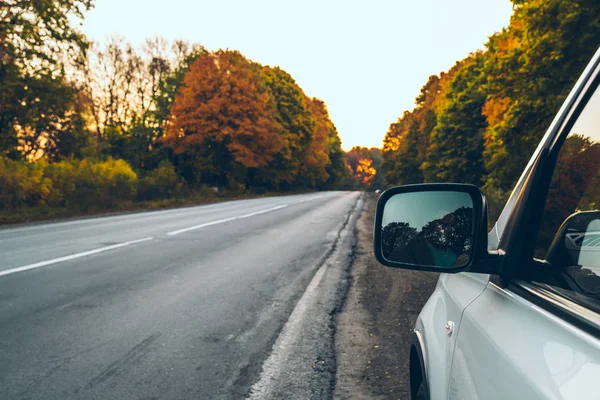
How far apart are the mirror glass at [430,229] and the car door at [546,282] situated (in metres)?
0.14

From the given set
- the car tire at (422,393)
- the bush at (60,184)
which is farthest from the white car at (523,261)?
the bush at (60,184)

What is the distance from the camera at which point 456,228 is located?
63.9 inches

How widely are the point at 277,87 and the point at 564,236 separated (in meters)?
62.3

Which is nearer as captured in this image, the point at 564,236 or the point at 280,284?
the point at 564,236

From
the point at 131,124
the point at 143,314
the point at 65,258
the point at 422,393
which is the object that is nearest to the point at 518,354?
the point at 422,393

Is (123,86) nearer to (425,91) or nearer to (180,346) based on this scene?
(425,91)

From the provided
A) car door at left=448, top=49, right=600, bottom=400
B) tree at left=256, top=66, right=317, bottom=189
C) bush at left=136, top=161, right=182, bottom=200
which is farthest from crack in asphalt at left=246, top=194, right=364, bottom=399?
tree at left=256, top=66, right=317, bottom=189

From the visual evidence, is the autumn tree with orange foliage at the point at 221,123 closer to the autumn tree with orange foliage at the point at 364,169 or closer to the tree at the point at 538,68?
the tree at the point at 538,68

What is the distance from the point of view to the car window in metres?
1.40

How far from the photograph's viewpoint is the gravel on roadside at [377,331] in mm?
3770

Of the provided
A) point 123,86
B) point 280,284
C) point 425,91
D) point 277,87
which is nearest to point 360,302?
point 280,284

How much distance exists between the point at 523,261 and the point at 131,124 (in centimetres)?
5071

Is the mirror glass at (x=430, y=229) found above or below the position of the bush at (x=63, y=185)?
above

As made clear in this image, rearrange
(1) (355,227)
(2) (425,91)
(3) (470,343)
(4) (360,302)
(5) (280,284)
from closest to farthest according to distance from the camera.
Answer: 1. (3) (470,343)
2. (4) (360,302)
3. (5) (280,284)
4. (1) (355,227)
5. (2) (425,91)
